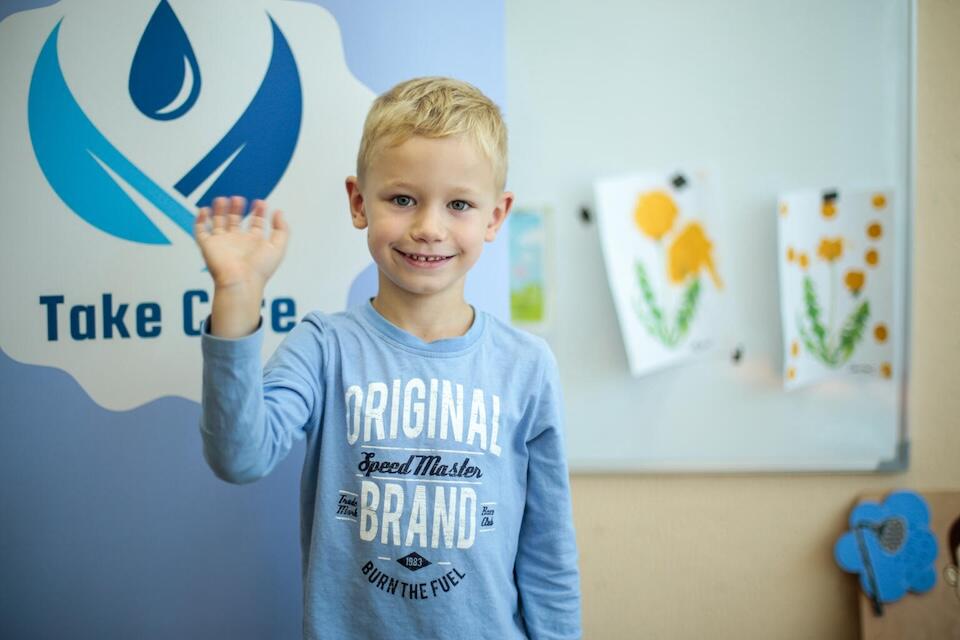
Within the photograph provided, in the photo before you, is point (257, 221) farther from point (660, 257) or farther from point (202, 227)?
point (660, 257)

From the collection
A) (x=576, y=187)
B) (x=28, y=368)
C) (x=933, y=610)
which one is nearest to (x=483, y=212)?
(x=576, y=187)

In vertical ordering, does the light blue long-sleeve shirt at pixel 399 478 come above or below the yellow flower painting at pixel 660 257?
below

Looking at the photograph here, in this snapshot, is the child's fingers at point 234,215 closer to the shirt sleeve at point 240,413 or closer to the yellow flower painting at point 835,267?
the shirt sleeve at point 240,413

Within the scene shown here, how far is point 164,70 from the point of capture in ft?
3.69

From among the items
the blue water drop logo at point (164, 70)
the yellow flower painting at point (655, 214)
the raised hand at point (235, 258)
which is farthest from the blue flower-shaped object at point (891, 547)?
the blue water drop logo at point (164, 70)

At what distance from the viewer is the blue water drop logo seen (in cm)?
112

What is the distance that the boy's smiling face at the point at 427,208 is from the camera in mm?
794

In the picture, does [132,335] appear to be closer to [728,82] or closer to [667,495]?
[667,495]

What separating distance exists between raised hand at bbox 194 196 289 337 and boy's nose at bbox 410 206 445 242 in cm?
17

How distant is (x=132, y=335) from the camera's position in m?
1.12

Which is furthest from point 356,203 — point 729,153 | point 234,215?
point 729,153

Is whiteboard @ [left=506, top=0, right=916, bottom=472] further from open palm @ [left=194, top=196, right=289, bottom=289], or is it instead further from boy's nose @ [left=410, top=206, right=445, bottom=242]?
open palm @ [left=194, top=196, right=289, bottom=289]

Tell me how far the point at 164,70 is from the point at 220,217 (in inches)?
24.7

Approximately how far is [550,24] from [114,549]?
4.23 feet
